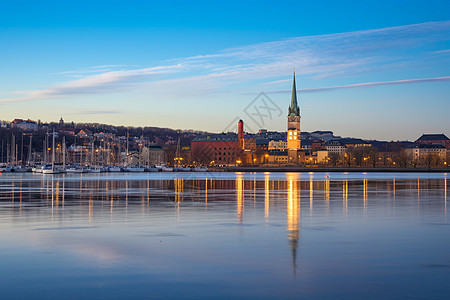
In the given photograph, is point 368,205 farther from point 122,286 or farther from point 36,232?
point 122,286

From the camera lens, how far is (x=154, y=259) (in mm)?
12508

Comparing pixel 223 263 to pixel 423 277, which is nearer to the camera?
pixel 423 277

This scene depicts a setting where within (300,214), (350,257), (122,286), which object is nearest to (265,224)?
(300,214)

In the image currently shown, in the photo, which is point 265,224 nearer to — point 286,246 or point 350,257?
point 286,246

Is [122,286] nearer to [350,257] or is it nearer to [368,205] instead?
[350,257]

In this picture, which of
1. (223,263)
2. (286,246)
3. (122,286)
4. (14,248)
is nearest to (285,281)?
(223,263)

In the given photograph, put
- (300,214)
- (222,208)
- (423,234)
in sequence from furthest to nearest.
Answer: (222,208) < (300,214) < (423,234)

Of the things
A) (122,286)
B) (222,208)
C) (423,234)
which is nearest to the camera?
(122,286)

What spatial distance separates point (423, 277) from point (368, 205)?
58.8 ft

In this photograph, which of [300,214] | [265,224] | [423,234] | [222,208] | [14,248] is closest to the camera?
[14,248]

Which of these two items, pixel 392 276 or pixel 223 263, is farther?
pixel 223 263

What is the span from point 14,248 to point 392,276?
9153 millimetres

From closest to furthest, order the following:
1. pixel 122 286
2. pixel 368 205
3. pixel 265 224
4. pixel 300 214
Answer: pixel 122 286
pixel 265 224
pixel 300 214
pixel 368 205

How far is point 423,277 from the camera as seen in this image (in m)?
10.5
